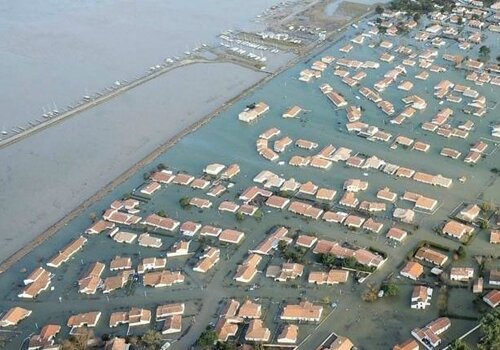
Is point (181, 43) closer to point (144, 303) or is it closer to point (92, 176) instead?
point (92, 176)

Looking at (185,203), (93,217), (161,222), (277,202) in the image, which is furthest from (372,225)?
(93,217)

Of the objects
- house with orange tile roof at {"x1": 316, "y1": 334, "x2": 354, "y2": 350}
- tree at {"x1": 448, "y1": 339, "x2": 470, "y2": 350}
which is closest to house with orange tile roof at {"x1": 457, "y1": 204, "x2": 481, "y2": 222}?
tree at {"x1": 448, "y1": 339, "x2": 470, "y2": 350}

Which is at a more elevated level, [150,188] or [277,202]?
[277,202]

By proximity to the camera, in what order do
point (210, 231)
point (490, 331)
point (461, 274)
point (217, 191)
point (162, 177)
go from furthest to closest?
point (162, 177), point (217, 191), point (210, 231), point (461, 274), point (490, 331)

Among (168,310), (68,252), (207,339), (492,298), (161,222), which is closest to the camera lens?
(207,339)

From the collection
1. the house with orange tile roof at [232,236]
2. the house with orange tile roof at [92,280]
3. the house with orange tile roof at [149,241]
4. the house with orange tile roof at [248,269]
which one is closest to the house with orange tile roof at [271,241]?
the house with orange tile roof at [248,269]

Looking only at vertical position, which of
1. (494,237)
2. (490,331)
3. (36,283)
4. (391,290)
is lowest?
(36,283)

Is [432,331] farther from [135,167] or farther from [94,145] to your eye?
[94,145]
